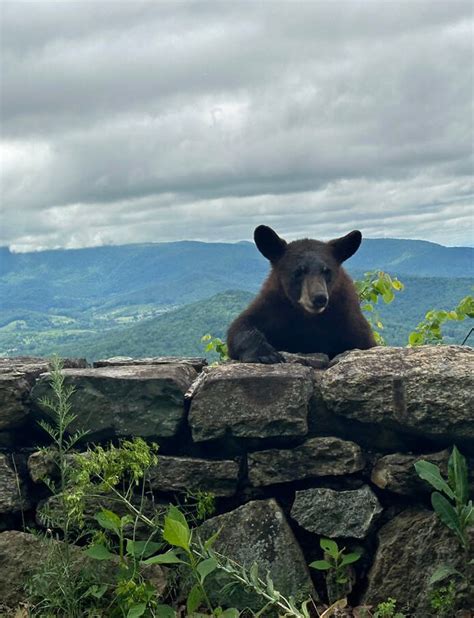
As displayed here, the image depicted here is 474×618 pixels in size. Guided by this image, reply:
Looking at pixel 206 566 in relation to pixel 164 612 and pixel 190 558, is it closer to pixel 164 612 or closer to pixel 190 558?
pixel 190 558

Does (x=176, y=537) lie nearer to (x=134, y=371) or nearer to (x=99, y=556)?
(x=99, y=556)

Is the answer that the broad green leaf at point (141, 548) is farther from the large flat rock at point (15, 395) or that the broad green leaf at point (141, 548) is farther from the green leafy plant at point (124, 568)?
the large flat rock at point (15, 395)

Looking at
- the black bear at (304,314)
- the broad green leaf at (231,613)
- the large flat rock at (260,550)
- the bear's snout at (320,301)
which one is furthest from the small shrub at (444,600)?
the bear's snout at (320,301)

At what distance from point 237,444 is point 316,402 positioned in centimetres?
70

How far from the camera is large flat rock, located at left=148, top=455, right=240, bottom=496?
4.96 m

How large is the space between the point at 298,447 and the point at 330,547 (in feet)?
2.45

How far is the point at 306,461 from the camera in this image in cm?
492

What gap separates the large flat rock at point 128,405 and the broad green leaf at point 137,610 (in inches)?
50.8

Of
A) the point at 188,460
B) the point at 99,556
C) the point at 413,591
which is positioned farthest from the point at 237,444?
the point at 413,591

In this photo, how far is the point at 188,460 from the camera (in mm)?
5008

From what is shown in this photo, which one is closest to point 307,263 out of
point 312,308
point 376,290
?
point 312,308

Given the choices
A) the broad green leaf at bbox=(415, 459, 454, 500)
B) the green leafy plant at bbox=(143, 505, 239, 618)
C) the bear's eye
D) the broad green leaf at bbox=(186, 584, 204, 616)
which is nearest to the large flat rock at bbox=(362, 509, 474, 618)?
the broad green leaf at bbox=(415, 459, 454, 500)

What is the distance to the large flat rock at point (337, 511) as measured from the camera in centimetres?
473

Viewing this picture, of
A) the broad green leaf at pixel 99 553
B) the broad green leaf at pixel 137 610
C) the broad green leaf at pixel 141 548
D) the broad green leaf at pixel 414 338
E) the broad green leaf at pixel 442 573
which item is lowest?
the broad green leaf at pixel 442 573
